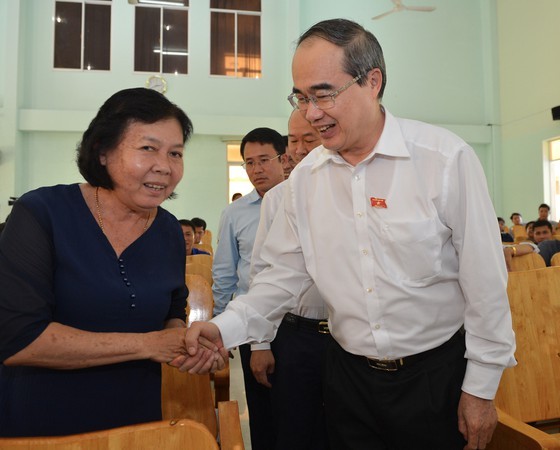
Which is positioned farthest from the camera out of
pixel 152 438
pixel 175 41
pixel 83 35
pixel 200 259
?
pixel 175 41

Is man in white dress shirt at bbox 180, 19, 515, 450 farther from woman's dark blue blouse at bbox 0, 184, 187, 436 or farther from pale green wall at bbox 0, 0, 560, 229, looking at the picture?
pale green wall at bbox 0, 0, 560, 229

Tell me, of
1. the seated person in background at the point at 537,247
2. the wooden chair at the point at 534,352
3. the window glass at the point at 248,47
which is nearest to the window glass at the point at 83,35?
the window glass at the point at 248,47

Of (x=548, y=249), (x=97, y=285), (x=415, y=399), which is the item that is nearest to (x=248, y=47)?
(x=548, y=249)

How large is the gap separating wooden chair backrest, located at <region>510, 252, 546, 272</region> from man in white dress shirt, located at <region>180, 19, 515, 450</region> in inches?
89.4

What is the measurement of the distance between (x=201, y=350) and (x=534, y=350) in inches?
47.9

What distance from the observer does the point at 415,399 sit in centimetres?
130

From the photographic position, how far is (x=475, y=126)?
12398 mm

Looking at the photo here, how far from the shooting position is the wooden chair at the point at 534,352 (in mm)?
1736

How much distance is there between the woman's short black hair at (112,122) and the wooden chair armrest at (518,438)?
133 centimetres

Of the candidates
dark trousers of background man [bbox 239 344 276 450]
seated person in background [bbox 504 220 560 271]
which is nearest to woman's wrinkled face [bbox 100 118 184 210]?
dark trousers of background man [bbox 239 344 276 450]

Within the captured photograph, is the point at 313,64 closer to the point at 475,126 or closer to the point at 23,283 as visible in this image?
the point at 23,283

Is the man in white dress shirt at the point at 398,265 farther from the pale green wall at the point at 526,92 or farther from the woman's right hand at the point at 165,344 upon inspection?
the pale green wall at the point at 526,92

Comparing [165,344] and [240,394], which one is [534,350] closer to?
[165,344]

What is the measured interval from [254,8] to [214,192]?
443 cm
